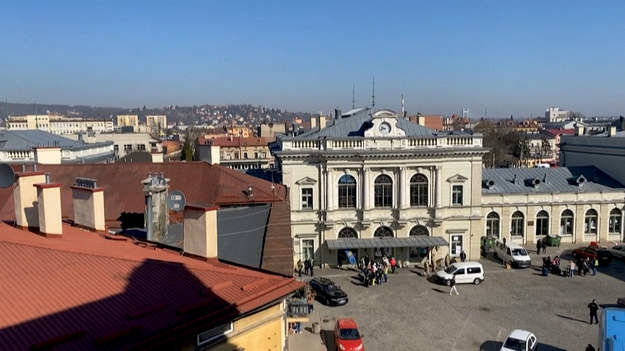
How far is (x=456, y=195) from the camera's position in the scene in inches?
1449

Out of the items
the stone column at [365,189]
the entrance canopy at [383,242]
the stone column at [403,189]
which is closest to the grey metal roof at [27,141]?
the entrance canopy at [383,242]

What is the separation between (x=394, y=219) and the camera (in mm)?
36250

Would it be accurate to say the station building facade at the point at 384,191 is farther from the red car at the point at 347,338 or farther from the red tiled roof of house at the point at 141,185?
the red car at the point at 347,338

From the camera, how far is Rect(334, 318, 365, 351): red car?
21594mm

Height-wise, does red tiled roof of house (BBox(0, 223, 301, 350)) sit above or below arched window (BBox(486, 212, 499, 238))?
above

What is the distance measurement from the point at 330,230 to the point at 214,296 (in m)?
27.5

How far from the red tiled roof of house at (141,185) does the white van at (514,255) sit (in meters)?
17.7

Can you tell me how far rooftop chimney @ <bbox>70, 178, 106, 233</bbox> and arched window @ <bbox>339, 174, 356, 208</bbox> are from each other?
23314 millimetres

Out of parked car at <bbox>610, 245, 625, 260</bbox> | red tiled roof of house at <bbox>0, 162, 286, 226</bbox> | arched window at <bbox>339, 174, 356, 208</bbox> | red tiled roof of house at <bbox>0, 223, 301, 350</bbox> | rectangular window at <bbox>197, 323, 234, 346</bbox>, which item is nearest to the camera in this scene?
red tiled roof of house at <bbox>0, 223, 301, 350</bbox>

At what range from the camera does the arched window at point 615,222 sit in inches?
1613

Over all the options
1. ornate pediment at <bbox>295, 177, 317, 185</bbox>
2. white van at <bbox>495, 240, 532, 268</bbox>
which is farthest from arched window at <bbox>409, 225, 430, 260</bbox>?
ornate pediment at <bbox>295, 177, 317, 185</bbox>

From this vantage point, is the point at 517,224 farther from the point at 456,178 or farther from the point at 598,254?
the point at 456,178

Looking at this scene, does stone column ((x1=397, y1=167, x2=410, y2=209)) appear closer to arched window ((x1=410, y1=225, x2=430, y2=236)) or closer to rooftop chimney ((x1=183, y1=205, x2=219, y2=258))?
arched window ((x1=410, y1=225, x2=430, y2=236))

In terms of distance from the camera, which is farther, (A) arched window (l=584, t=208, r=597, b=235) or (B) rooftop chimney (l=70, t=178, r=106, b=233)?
(A) arched window (l=584, t=208, r=597, b=235)
